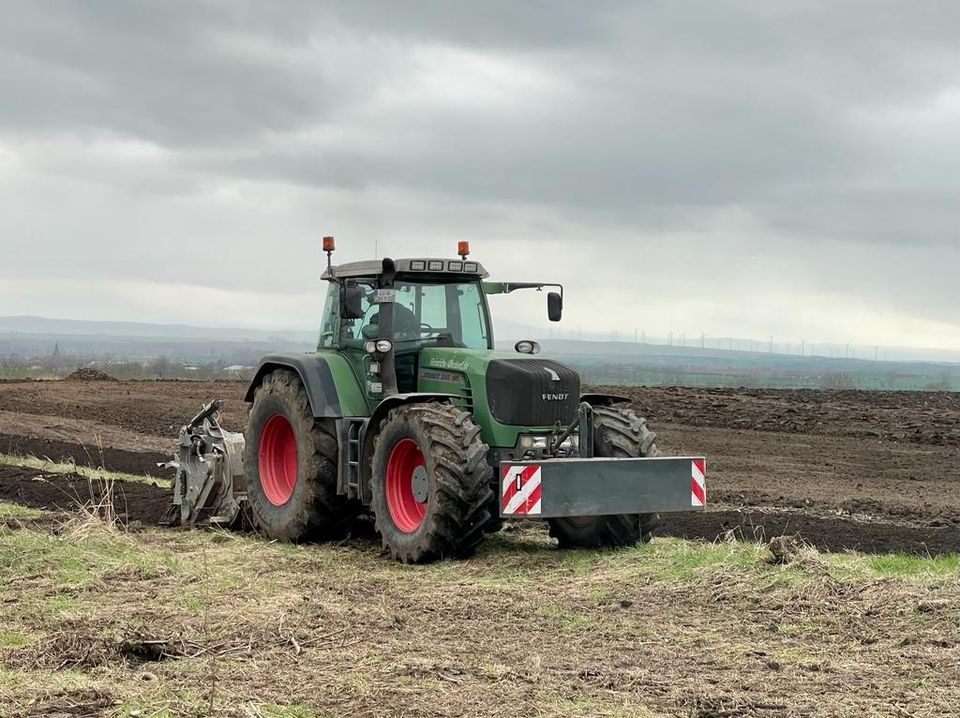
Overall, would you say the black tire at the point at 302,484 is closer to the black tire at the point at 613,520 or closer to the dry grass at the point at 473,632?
the dry grass at the point at 473,632

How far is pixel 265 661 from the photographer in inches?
257

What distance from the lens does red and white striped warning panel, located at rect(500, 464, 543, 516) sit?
9.40 metres

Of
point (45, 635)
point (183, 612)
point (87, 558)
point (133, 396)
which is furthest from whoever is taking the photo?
point (133, 396)

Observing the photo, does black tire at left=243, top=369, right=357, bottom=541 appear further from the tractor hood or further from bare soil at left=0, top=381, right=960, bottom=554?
bare soil at left=0, top=381, right=960, bottom=554

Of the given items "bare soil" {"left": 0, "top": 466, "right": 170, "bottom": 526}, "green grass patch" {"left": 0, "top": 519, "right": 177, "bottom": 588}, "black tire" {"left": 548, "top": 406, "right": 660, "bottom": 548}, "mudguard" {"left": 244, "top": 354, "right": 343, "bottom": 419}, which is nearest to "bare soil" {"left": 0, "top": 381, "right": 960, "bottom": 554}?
"black tire" {"left": 548, "top": 406, "right": 660, "bottom": 548}

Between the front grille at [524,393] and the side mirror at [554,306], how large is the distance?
102 centimetres

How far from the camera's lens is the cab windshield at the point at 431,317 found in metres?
11.1

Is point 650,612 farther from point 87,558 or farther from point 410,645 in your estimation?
point 87,558

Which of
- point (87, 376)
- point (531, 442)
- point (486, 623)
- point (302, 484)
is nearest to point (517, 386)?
point (531, 442)

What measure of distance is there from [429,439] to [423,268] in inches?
78.5

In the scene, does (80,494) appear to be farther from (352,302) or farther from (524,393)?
(524,393)

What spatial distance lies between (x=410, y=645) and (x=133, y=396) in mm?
26689

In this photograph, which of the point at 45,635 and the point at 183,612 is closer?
→ the point at 45,635

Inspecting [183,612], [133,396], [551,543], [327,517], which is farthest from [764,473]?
[133,396]
